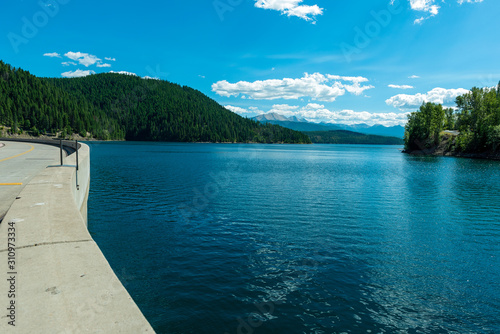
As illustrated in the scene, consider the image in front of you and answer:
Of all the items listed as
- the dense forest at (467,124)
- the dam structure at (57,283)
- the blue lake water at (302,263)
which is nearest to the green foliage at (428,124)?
the dense forest at (467,124)

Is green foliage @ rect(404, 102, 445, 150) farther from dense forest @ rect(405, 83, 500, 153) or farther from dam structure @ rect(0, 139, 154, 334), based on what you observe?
dam structure @ rect(0, 139, 154, 334)

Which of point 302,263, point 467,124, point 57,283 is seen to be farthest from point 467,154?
point 57,283

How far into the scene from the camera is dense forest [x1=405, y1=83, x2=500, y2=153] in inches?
4043

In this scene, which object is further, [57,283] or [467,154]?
[467,154]

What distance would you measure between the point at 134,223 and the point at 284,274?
414 inches

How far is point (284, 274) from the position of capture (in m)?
11.6

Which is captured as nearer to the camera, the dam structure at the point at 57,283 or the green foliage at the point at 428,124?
the dam structure at the point at 57,283

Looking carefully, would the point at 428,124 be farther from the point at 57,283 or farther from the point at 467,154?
the point at 57,283

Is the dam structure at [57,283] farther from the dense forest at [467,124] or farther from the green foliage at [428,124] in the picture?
the green foliage at [428,124]

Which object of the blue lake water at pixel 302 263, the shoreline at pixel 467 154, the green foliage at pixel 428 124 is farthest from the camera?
the green foliage at pixel 428 124

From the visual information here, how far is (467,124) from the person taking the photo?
11956 centimetres

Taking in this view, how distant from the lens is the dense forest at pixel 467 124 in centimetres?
10269

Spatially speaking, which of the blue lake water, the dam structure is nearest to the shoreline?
the blue lake water

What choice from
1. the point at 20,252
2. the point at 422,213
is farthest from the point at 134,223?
the point at 422,213
